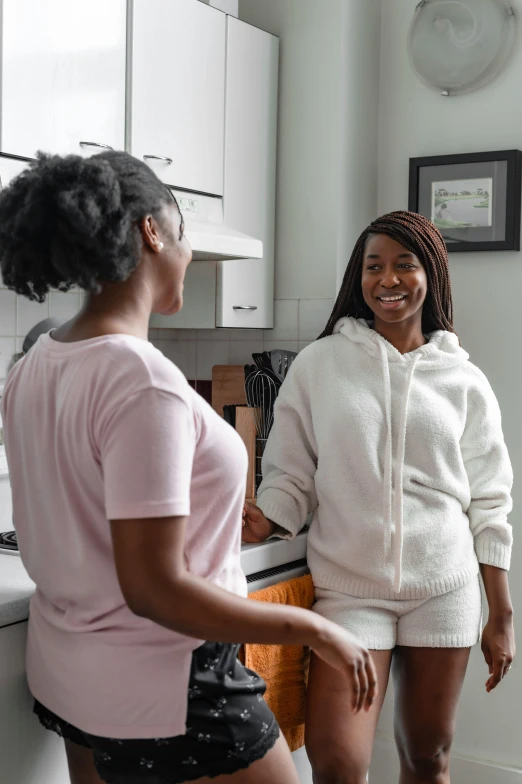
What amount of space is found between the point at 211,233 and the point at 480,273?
812mm

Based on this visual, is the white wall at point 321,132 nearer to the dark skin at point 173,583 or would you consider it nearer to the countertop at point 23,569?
the countertop at point 23,569

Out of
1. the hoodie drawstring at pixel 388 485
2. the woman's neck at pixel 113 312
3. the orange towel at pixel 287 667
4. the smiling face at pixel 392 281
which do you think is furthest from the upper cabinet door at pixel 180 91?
the woman's neck at pixel 113 312

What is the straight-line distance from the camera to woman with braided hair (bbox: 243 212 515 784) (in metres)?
1.85

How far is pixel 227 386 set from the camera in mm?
2732

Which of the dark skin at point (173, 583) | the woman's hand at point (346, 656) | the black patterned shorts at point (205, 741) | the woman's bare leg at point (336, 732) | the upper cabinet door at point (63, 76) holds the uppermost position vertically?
the upper cabinet door at point (63, 76)

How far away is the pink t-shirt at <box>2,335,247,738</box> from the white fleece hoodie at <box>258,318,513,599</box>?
0.73m

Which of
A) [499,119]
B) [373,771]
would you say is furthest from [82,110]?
[373,771]

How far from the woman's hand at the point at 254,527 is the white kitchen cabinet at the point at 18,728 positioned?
0.64 meters

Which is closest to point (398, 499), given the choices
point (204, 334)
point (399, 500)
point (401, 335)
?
point (399, 500)

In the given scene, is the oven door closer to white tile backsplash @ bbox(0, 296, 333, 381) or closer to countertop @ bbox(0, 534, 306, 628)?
countertop @ bbox(0, 534, 306, 628)

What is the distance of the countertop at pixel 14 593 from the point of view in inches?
52.9

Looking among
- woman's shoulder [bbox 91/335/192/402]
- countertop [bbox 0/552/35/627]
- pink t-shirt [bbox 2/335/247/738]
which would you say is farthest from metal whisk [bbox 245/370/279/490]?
woman's shoulder [bbox 91/335/192/402]

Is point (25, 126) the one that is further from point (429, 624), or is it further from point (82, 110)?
point (429, 624)

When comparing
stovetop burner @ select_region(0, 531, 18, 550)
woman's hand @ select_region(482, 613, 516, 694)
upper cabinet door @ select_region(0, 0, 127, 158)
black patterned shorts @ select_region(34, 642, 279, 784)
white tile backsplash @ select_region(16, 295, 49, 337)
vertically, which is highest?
upper cabinet door @ select_region(0, 0, 127, 158)
